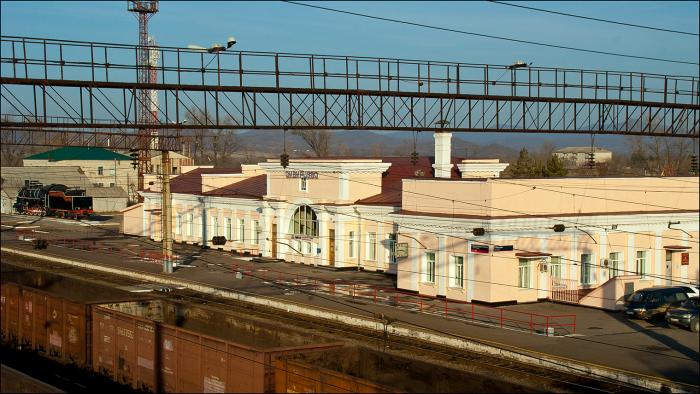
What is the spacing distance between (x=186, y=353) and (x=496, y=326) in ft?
37.8

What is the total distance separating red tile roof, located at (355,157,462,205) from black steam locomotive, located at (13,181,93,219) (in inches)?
1432

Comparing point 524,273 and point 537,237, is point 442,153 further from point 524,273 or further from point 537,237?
point 524,273

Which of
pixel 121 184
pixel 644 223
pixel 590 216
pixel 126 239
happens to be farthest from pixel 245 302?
pixel 121 184

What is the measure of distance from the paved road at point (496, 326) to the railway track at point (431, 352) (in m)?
1.11

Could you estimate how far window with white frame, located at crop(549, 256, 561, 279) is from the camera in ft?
107

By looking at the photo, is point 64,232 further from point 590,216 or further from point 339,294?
point 590,216

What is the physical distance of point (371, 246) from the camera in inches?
1633

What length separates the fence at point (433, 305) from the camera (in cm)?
2728

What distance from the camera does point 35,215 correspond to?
80.8m

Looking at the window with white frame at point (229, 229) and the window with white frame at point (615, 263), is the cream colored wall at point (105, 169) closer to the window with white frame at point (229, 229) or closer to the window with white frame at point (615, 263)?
the window with white frame at point (229, 229)

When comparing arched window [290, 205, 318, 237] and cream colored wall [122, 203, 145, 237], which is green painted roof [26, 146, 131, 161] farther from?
arched window [290, 205, 318, 237]

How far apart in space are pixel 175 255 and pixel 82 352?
25677mm

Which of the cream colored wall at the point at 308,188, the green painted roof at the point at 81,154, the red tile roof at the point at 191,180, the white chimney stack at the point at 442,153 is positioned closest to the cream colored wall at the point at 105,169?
the green painted roof at the point at 81,154

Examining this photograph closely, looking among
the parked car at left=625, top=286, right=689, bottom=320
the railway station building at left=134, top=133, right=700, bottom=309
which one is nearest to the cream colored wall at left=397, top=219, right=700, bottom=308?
the railway station building at left=134, top=133, right=700, bottom=309
